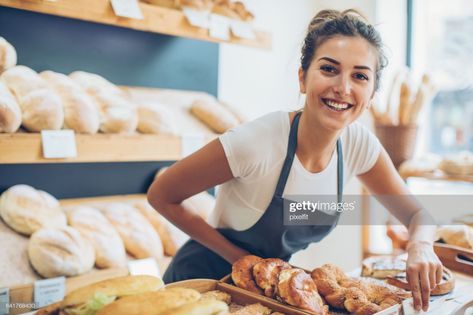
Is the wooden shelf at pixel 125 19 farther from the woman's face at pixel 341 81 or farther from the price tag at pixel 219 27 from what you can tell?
the woman's face at pixel 341 81

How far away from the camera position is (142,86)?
2.34 m

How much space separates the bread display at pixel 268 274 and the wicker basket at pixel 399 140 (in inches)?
70.2

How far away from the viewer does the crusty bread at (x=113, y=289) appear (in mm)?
794

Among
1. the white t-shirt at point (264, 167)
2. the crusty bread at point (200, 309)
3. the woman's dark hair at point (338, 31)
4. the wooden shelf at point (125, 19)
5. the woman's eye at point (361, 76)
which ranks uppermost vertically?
the wooden shelf at point (125, 19)

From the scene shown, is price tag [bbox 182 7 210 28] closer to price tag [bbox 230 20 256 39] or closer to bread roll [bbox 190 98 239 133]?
price tag [bbox 230 20 256 39]

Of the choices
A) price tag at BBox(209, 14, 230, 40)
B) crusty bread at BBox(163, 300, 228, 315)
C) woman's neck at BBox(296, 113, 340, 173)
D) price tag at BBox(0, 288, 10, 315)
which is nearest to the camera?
crusty bread at BBox(163, 300, 228, 315)

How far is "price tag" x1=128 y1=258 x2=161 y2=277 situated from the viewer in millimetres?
1838

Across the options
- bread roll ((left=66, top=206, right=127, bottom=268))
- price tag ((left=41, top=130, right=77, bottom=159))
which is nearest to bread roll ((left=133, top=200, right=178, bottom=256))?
bread roll ((left=66, top=206, right=127, bottom=268))

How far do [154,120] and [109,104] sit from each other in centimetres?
20

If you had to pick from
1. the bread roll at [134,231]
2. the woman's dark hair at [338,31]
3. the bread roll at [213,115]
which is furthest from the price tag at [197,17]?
the bread roll at [134,231]

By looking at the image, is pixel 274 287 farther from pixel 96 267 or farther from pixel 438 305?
pixel 96 267

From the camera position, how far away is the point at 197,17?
2.04m

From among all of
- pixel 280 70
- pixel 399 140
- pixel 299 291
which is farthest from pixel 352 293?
pixel 280 70

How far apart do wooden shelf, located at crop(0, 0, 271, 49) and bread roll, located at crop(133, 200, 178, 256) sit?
0.80 meters
